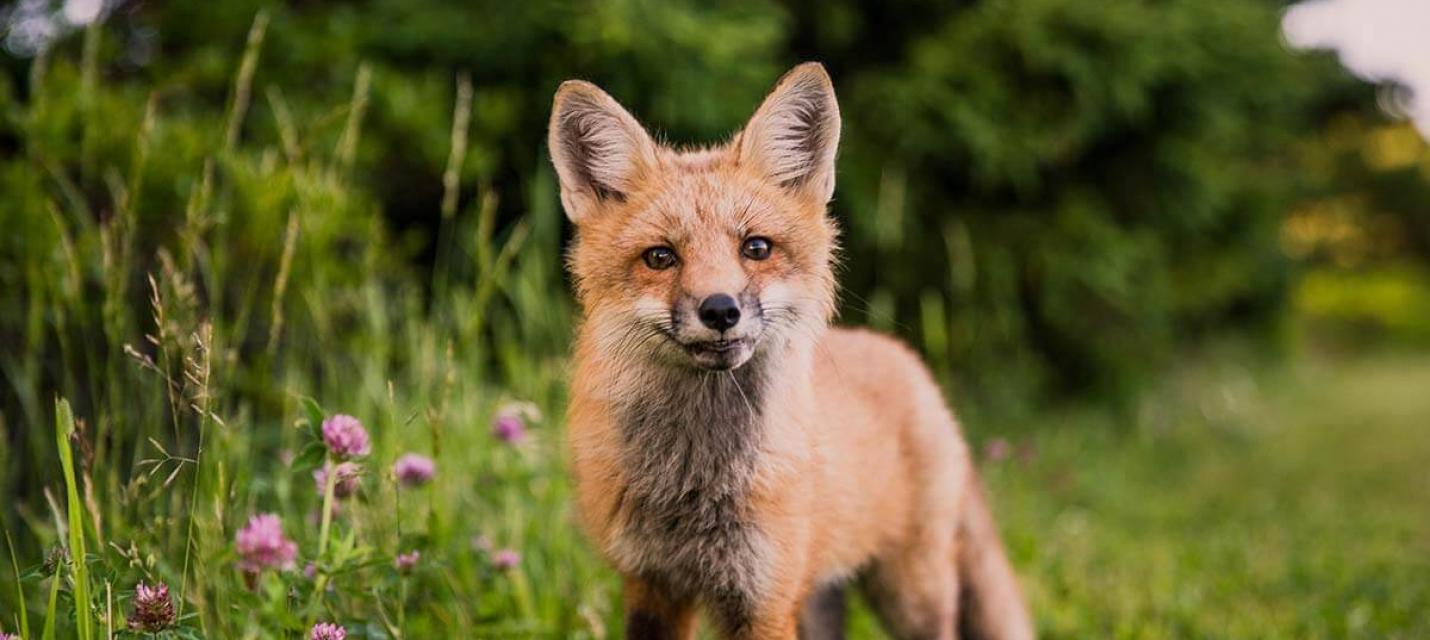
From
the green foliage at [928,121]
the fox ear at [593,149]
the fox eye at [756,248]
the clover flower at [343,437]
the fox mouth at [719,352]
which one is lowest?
the clover flower at [343,437]

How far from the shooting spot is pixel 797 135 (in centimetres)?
270

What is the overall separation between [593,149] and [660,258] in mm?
417

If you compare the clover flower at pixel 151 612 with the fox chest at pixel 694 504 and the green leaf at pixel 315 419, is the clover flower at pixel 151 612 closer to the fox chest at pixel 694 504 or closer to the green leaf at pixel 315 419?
the green leaf at pixel 315 419

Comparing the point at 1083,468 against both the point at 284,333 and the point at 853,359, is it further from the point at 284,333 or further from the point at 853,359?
the point at 284,333

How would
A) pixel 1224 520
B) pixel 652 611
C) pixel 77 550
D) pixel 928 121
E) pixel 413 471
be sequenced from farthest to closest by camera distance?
1. pixel 928 121
2. pixel 1224 520
3. pixel 413 471
4. pixel 652 611
5. pixel 77 550

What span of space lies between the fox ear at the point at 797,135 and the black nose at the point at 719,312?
53 cm

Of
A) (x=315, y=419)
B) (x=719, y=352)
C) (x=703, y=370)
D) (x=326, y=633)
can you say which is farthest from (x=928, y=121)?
(x=326, y=633)

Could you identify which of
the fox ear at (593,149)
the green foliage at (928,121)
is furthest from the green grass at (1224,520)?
the fox ear at (593,149)

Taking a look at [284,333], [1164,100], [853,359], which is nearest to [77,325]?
[284,333]

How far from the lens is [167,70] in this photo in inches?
196

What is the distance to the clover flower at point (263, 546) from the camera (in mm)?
2477

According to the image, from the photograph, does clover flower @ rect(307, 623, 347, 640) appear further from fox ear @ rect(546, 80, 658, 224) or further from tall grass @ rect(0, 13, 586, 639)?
fox ear @ rect(546, 80, 658, 224)

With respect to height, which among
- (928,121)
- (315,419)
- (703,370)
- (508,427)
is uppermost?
(928,121)

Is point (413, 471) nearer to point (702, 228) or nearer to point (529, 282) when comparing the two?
point (702, 228)
